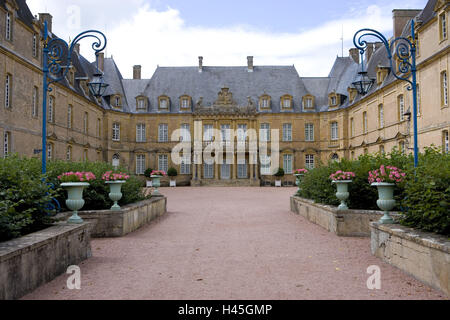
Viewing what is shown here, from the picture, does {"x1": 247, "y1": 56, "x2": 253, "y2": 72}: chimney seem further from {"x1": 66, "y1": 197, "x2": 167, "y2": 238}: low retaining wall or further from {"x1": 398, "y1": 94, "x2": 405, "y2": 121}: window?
{"x1": 66, "y1": 197, "x2": 167, "y2": 238}: low retaining wall

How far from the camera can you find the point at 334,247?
6961 mm

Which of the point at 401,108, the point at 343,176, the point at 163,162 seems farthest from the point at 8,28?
the point at 401,108

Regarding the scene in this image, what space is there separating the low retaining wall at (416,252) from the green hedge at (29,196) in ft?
15.7

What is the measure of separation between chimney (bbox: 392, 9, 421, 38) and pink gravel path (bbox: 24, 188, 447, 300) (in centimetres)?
2112

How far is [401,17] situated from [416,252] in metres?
24.9

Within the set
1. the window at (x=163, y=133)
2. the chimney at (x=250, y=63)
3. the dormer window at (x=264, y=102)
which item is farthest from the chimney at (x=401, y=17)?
the window at (x=163, y=133)

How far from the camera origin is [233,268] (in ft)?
17.8

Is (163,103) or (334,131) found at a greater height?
(163,103)

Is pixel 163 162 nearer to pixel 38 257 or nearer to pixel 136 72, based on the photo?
pixel 136 72

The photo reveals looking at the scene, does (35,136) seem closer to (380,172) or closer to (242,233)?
(242,233)

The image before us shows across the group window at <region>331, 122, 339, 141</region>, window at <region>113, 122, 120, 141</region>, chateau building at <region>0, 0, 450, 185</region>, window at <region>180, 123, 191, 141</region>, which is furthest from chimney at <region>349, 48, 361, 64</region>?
window at <region>113, 122, 120, 141</region>

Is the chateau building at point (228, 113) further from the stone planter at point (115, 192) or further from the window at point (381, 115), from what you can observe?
the stone planter at point (115, 192)

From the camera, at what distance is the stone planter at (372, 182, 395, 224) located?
6.23 meters
